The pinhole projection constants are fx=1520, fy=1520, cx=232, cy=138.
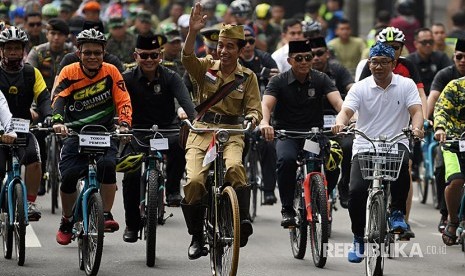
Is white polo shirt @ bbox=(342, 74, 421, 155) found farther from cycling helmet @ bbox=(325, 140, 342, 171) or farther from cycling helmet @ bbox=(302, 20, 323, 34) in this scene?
cycling helmet @ bbox=(302, 20, 323, 34)

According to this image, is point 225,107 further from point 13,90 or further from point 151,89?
point 13,90

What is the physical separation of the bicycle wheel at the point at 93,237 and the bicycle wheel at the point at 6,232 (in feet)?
2.56

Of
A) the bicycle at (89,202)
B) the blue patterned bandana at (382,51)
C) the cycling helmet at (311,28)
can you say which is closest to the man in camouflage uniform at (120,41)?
the cycling helmet at (311,28)

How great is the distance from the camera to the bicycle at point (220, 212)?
38.9 feet

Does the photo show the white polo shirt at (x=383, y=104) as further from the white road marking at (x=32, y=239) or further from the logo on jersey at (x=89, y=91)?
the white road marking at (x=32, y=239)

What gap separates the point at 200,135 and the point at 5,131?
172 centimetres

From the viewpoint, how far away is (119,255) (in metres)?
14.1

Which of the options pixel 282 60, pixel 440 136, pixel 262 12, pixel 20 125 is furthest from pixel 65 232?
pixel 262 12

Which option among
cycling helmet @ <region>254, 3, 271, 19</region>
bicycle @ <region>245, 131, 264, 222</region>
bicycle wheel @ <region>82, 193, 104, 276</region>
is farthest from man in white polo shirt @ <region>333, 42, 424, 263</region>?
cycling helmet @ <region>254, 3, 271, 19</region>

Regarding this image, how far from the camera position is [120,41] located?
20.8m

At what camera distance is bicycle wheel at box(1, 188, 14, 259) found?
13.2m

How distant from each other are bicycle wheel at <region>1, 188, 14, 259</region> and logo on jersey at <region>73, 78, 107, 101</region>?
Answer: 1.08 m

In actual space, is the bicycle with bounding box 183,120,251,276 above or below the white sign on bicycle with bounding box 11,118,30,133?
below

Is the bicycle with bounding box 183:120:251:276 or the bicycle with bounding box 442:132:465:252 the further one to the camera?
the bicycle with bounding box 442:132:465:252
